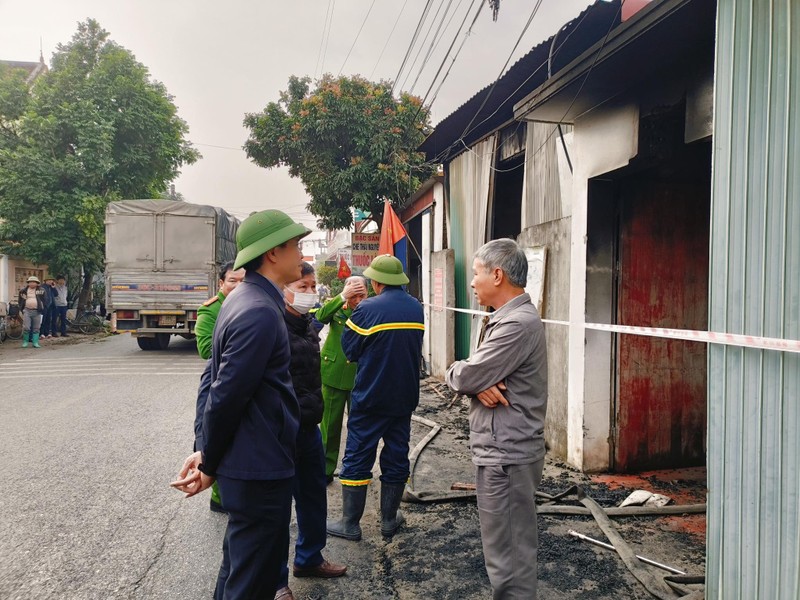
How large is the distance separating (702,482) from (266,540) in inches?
164

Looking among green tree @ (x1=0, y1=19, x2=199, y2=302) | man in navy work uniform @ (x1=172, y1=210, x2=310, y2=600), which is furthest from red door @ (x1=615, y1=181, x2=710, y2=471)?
green tree @ (x1=0, y1=19, x2=199, y2=302)

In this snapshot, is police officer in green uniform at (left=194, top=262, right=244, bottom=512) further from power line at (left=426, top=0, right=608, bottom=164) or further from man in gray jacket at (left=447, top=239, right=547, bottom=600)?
power line at (left=426, top=0, right=608, bottom=164)

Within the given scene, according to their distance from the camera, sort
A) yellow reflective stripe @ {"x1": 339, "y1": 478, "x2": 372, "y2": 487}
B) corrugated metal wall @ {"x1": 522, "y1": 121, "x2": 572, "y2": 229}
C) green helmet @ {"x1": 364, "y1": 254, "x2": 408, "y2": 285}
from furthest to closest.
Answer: corrugated metal wall @ {"x1": 522, "y1": 121, "x2": 572, "y2": 229} < green helmet @ {"x1": 364, "y1": 254, "x2": 408, "y2": 285} < yellow reflective stripe @ {"x1": 339, "y1": 478, "x2": 372, "y2": 487}

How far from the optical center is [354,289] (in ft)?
14.3

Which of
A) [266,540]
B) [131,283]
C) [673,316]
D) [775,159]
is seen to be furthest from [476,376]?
[131,283]

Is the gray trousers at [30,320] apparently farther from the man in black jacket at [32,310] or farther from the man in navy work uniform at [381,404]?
the man in navy work uniform at [381,404]

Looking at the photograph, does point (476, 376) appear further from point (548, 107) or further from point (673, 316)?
point (673, 316)

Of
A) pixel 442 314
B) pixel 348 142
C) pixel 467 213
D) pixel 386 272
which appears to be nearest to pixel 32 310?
pixel 348 142

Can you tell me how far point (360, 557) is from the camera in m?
3.43

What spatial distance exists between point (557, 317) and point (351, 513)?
2864 millimetres

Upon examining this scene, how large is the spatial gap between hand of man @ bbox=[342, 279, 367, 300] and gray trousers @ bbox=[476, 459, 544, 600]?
7.15ft

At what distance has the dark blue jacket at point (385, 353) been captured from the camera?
12.1ft

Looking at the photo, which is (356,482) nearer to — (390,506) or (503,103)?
(390,506)

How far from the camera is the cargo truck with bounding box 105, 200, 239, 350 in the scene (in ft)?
39.8
